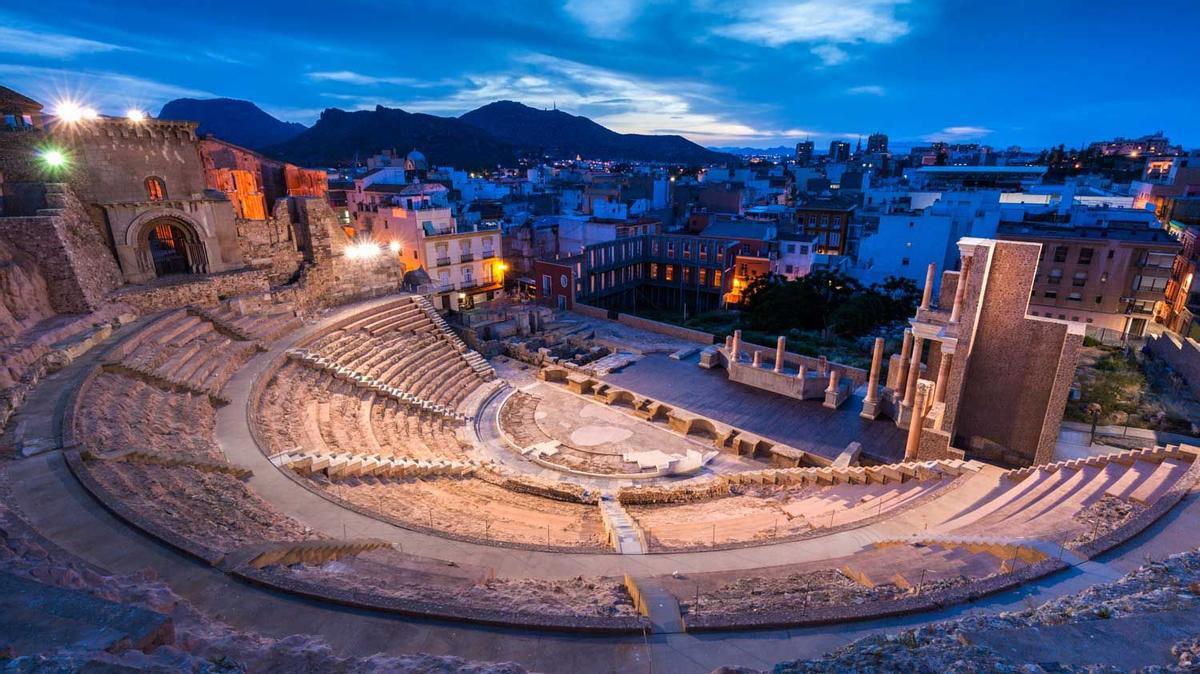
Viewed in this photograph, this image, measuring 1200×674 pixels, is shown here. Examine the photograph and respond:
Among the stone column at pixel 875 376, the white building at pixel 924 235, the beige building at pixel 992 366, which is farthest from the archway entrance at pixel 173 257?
the white building at pixel 924 235

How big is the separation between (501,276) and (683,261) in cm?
1520

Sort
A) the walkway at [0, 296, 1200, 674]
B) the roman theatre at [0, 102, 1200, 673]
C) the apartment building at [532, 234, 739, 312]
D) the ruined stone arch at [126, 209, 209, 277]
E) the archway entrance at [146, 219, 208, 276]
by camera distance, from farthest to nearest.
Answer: the apartment building at [532, 234, 739, 312] → the archway entrance at [146, 219, 208, 276] → the ruined stone arch at [126, 209, 209, 277] → the roman theatre at [0, 102, 1200, 673] → the walkway at [0, 296, 1200, 674]

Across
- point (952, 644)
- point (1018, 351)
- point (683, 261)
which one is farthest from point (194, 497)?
point (683, 261)

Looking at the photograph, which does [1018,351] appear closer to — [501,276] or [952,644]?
[952,644]

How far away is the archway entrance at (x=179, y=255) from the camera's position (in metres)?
23.6

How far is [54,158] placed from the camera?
67.6 feet

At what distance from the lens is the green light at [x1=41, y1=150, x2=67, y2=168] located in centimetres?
2041

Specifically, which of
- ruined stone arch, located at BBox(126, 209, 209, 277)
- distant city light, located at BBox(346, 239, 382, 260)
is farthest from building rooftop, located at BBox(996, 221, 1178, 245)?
ruined stone arch, located at BBox(126, 209, 209, 277)

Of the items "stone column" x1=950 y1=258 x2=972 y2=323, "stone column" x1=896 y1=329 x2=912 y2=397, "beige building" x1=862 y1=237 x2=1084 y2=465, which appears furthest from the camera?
"stone column" x1=896 y1=329 x2=912 y2=397

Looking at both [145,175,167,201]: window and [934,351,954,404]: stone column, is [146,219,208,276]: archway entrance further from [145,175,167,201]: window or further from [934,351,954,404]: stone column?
[934,351,954,404]: stone column

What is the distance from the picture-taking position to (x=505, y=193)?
6481cm

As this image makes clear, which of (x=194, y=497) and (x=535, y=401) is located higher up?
(x=194, y=497)

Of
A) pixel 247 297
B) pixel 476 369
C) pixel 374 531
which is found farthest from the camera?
pixel 476 369

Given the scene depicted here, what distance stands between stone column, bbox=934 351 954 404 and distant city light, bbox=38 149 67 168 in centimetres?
3169
